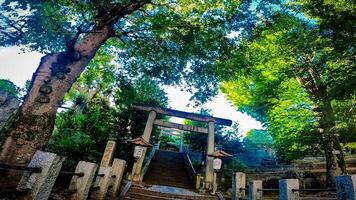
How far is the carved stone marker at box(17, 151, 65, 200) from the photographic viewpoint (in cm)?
348

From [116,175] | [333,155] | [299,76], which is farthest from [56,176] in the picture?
[333,155]

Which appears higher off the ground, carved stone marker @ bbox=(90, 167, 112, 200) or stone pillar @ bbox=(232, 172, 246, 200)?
stone pillar @ bbox=(232, 172, 246, 200)

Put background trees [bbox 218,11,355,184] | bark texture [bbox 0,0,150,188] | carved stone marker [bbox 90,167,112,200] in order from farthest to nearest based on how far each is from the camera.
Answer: background trees [bbox 218,11,355,184] < carved stone marker [bbox 90,167,112,200] < bark texture [bbox 0,0,150,188]

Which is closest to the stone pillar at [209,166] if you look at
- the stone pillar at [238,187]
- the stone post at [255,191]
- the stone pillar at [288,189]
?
the stone pillar at [238,187]

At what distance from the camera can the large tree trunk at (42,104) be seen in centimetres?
556

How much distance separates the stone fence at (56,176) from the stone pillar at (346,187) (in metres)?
4.83

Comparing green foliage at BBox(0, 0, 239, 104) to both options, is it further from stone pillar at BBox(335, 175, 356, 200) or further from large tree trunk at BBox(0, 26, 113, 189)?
stone pillar at BBox(335, 175, 356, 200)

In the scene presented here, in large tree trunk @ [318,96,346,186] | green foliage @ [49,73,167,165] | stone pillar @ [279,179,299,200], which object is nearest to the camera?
stone pillar @ [279,179,299,200]

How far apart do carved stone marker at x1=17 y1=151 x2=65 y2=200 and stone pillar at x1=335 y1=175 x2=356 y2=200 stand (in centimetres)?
483

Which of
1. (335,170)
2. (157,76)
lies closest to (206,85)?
(157,76)

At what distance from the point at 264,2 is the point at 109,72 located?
838 cm

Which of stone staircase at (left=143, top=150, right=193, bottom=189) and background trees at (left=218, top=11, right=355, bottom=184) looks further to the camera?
stone staircase at (left=143, top=150, right=193, bottom=189)

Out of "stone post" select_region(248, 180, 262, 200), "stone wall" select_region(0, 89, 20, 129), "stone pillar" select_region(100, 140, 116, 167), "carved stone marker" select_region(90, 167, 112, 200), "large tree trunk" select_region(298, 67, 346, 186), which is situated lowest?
"carved stone marker" select_region(90, 167, 112, 200)

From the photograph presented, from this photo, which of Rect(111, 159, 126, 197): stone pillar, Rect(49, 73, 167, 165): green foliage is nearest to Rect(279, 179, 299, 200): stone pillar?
Rect(111, 159, 126, 197): stone pillar
